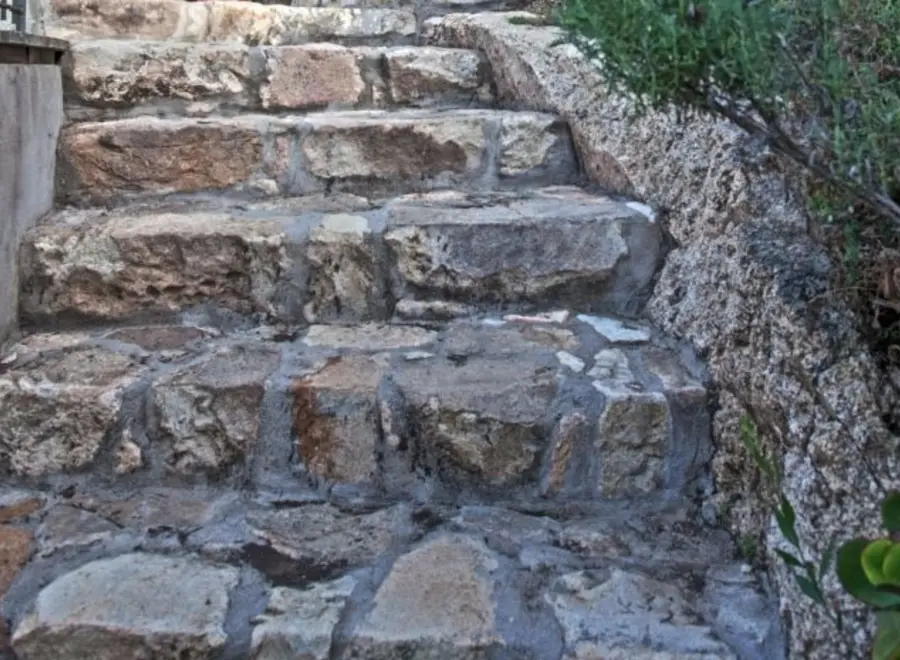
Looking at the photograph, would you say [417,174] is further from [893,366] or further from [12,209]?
[893,366]

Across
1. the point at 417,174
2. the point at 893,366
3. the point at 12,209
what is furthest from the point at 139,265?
the point at 893,366

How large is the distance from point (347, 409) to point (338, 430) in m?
0.04

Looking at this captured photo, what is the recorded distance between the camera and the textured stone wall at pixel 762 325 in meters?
1.07

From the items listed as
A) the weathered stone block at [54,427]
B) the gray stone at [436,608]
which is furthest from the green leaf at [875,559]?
the weathered stone block at [54,427]

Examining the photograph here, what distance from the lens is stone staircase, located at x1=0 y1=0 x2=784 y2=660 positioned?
3.84 ft

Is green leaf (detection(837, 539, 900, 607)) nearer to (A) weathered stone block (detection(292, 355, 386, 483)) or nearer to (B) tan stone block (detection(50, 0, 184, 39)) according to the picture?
(A) weathered stone block (detection(292, 355, 386, 483))

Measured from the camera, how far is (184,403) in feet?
4.83

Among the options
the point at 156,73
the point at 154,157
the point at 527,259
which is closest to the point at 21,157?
the point at 154,157

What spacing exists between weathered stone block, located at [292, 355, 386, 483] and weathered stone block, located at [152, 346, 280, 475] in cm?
8

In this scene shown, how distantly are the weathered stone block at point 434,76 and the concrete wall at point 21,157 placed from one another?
909 mm

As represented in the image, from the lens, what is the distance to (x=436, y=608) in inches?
46.2

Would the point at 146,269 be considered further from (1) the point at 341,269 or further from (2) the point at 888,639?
(2) the point at 888,639

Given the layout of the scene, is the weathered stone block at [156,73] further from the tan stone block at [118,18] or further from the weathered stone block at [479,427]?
the weathered stone block at [479,427]

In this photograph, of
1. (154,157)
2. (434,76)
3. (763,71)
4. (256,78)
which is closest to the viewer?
(763,71)
